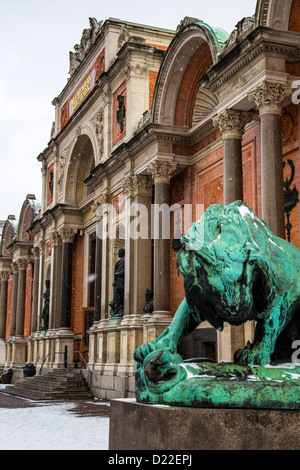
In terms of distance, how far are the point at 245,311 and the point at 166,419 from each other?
0.82 meters

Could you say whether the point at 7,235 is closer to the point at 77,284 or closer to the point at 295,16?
the point at 77,284

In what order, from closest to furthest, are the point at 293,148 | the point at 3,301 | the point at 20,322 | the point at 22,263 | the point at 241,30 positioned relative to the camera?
the point at 241,30, the point at 293,148, the point at 20,322, the point at 22,263, the point at 3,301

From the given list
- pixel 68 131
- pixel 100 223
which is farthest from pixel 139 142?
pixel 68 131

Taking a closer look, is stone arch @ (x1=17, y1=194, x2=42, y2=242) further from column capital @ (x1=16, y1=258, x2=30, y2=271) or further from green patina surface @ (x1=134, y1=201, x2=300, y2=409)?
green patina surface @ (x1=134, y1=201, x2=300, y2=409)

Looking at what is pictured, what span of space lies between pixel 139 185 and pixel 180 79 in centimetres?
332

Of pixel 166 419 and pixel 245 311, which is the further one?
pixel 245 311

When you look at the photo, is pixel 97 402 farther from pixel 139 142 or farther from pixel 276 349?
pixel 276 349

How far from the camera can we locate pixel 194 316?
399 centimetres

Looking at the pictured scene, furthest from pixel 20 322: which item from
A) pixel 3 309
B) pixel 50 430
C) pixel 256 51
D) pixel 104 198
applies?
pixel 256 51

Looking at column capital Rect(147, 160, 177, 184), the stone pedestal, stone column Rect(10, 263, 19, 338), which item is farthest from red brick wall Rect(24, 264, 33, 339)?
column capital Rect(147, 160, 177, 184)

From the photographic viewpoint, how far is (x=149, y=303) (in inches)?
651

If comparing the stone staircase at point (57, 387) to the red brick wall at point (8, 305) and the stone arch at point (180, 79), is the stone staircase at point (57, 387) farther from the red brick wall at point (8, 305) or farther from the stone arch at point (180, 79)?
the red brick wall at point (8, 305)

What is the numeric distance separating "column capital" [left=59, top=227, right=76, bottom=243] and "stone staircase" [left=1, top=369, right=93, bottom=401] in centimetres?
581

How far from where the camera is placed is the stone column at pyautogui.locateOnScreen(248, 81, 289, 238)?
34.0 ft
